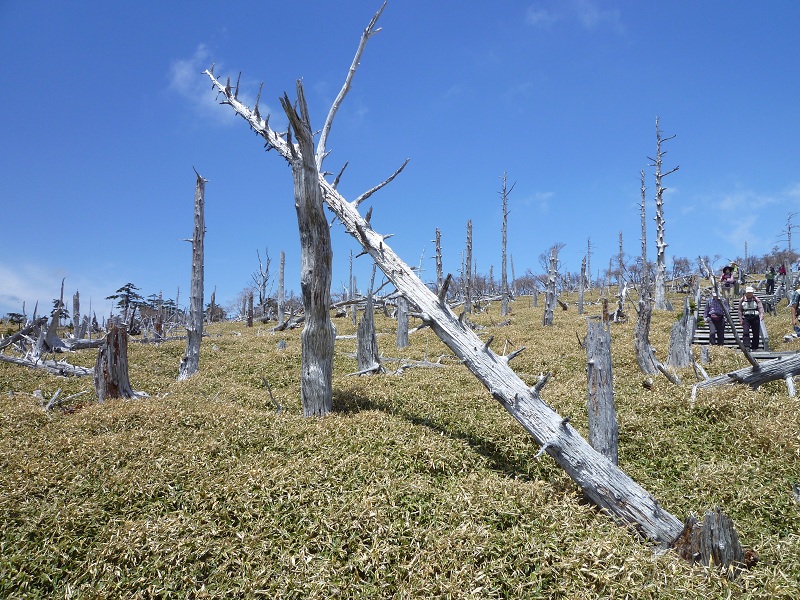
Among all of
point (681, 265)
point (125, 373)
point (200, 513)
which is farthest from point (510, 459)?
point (681, 265)

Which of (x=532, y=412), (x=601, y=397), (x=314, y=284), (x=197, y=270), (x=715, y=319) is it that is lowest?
(x=532, y=412)

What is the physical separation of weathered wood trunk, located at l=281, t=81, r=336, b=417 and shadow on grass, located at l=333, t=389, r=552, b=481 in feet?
1.96

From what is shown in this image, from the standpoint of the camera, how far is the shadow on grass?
20.5 ft

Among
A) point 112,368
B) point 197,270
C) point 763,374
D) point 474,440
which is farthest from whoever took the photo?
point 197,270

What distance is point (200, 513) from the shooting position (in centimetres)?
484

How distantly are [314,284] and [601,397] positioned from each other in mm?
4984

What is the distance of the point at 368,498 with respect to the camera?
5098mm

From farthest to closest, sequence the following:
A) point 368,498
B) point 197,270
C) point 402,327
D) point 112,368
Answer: point 402,327
point 197,270
point 112,368
point 368,498

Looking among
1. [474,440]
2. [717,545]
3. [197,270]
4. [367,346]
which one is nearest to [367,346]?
[367,346]

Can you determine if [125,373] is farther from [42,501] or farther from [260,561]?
[260,561]

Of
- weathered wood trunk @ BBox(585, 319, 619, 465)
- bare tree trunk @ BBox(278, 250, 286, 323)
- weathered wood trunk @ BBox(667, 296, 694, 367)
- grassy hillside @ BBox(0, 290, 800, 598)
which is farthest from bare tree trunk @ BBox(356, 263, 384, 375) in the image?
bare tree trunk @ BBox(278, 250, 286, 323)

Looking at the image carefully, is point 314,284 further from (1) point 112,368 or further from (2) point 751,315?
(2) point 751,315

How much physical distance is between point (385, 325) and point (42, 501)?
25.6m

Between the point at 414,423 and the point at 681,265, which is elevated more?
Answer: the point at 681,265
